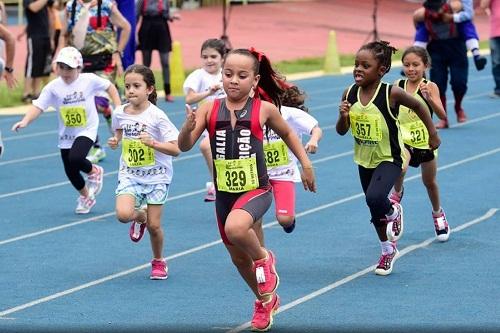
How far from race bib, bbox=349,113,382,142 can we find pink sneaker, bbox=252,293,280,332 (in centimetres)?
199

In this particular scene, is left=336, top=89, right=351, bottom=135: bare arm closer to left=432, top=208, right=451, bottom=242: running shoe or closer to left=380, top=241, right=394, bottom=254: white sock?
left=380, top=241, right=394, bottom=254: white sock

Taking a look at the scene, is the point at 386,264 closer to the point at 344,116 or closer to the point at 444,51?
the point at 344,116

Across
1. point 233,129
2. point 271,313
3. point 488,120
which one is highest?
point 233,129

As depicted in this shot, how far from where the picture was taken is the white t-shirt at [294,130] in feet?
29.8

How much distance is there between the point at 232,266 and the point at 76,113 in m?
3.08

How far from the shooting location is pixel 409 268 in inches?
369

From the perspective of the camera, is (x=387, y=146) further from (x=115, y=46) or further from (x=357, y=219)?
(x=115, y=46)

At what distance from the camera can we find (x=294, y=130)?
9.33 metres

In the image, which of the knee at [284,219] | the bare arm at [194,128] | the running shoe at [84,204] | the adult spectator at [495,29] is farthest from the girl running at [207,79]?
the adult spectator at [495,29]

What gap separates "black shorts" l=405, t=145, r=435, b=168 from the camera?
406 inches

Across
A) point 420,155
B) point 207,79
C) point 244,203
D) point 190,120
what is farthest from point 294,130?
point 207,79

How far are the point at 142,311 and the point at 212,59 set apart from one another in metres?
4.14

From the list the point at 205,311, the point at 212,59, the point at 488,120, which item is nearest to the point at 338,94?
the point at 488,120

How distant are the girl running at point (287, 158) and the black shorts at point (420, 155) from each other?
3.83ft
